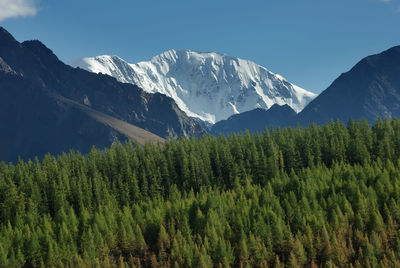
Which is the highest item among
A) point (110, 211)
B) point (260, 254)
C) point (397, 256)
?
point (110, 211)

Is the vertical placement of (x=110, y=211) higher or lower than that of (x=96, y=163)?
lower

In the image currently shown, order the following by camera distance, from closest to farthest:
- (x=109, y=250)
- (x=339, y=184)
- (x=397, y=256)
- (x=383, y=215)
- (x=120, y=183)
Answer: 1. (x=397, y=256)
2. (x=109, y=250)
3. (x=383, y=215)
4. (x=339, y=184)
5. (x=120, y=183)

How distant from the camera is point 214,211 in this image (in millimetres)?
133625

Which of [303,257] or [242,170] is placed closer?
[303,257]

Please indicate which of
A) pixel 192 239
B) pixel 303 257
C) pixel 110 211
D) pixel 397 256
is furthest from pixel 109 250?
pixel 397 256

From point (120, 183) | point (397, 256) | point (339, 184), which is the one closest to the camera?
point (397, 256)

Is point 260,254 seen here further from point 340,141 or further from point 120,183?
point 340,141

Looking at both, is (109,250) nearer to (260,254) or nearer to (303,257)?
(260,254)

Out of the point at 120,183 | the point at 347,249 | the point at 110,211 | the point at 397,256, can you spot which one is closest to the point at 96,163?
the point at 120,183

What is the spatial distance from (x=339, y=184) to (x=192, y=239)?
186 feet

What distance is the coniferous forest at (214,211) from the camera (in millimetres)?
113750

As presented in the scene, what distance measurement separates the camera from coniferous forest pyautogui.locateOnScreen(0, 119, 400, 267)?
113750 mm

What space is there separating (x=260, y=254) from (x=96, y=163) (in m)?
109

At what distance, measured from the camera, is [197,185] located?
188625 millimetres
